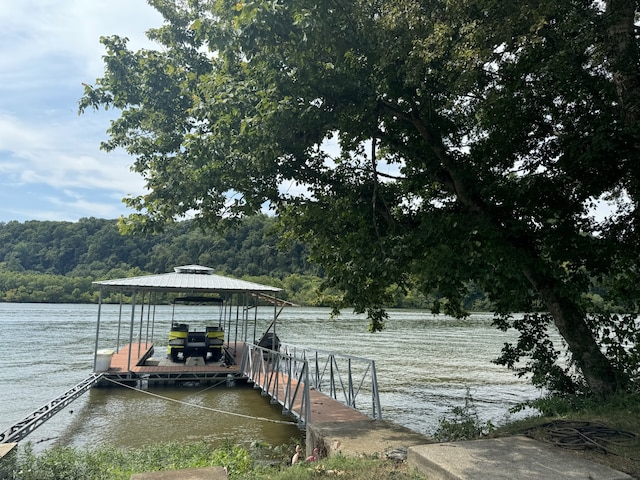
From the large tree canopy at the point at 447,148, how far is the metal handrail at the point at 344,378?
1.40 metres

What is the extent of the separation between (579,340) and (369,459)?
4.31 m

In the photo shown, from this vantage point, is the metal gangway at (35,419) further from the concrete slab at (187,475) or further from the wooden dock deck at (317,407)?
the concrete slab at (187,475)

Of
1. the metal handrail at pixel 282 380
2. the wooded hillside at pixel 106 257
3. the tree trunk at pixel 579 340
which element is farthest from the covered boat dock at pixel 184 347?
the wooded hillside at pixel 106 257

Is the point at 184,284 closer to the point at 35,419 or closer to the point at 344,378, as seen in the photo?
the point at 35,419

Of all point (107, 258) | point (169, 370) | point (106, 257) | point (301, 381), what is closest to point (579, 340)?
point (301, 381)

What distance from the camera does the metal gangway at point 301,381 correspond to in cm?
794

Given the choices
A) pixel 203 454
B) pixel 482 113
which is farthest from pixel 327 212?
pixel 203 454

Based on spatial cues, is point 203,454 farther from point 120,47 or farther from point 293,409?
point 120,47

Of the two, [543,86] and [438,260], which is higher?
[543,86]

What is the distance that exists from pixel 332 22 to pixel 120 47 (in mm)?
7983

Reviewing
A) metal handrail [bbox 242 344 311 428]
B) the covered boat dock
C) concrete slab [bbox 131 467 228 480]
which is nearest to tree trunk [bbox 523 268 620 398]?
metal handrail [bbox 242 344 311 428]

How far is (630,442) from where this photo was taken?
4.57 metres

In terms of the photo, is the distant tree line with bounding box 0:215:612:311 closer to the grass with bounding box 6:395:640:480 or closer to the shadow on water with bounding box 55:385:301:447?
the shadow on water with bounding box 55:385:301:447

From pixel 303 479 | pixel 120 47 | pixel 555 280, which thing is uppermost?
pixel 120 47
